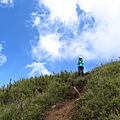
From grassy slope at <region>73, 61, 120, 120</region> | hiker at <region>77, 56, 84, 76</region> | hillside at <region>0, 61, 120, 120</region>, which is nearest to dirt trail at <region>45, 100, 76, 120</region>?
hillside at <region>0, 61, 120, 120</region>

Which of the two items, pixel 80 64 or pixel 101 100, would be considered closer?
pixel 101 100

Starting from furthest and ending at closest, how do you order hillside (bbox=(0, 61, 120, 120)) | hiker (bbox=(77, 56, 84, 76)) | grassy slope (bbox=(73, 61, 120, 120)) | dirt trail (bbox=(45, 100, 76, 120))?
hiker (bbox=(77, 56, 84, 76))
dirt trail (bbox=(45, 100, 76, 120))
hillside (bbox=(0, 61, 120, 120))
grassy slope (bbox=(73, 61, 120, 120))

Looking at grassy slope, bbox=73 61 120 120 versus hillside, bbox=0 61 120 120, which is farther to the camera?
hillside, bbox=0 61 120 120

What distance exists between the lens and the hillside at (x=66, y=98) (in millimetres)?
11609

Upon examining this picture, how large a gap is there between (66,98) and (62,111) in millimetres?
1267

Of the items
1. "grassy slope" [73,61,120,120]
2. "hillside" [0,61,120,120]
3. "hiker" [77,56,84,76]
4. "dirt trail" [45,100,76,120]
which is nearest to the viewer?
"grassy slope" [73,61,120,120]

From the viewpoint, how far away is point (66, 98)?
47.4ft

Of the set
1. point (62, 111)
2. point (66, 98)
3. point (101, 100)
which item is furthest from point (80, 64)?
point (101, 100)

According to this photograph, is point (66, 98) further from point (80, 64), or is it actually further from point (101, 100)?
point (80, 64)

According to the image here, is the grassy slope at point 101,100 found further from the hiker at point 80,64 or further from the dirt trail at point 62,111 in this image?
the hiker at point 80,64

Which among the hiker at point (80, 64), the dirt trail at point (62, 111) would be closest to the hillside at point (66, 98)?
the dirt trail at point (62, 111)

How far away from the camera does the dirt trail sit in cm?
1279

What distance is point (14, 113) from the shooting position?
44.4ft

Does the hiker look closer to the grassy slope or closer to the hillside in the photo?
the hillside
